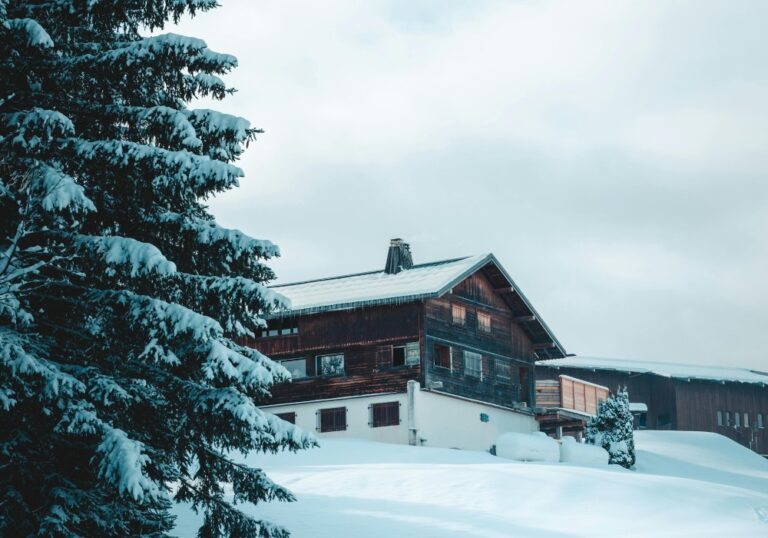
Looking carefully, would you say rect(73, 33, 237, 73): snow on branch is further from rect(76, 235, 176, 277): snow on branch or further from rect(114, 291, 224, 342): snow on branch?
rect(114, 291, 224, 342): snow on branch

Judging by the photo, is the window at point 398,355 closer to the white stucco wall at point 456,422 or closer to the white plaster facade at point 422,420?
the white plaster facade at point 422,420

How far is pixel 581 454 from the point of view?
42094 millimetres

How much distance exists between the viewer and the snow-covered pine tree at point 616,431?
43.6 meters

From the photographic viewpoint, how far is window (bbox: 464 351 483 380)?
46.4 metres

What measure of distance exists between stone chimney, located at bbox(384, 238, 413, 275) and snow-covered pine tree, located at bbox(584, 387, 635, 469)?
10.2 m

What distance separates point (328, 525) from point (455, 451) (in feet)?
50.2

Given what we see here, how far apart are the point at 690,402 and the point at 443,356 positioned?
3070 cm

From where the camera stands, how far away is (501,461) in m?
38.5

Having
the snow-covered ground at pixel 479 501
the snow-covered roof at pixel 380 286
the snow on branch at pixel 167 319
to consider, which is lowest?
the snow-covered ground at pixel 479 501

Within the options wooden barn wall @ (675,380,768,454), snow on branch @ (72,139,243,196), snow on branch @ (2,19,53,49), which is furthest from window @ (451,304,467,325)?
snow on branch @ (2,19,53,49)

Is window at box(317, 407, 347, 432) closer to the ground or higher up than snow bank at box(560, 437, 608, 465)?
higher up

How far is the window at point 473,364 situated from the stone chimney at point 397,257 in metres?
4.74

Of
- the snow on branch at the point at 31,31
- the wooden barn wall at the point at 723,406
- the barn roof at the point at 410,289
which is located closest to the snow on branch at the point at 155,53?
the snow on branch at the point at 31,31

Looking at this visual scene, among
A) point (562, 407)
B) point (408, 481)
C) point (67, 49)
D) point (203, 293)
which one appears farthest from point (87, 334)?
point (562, 407)
